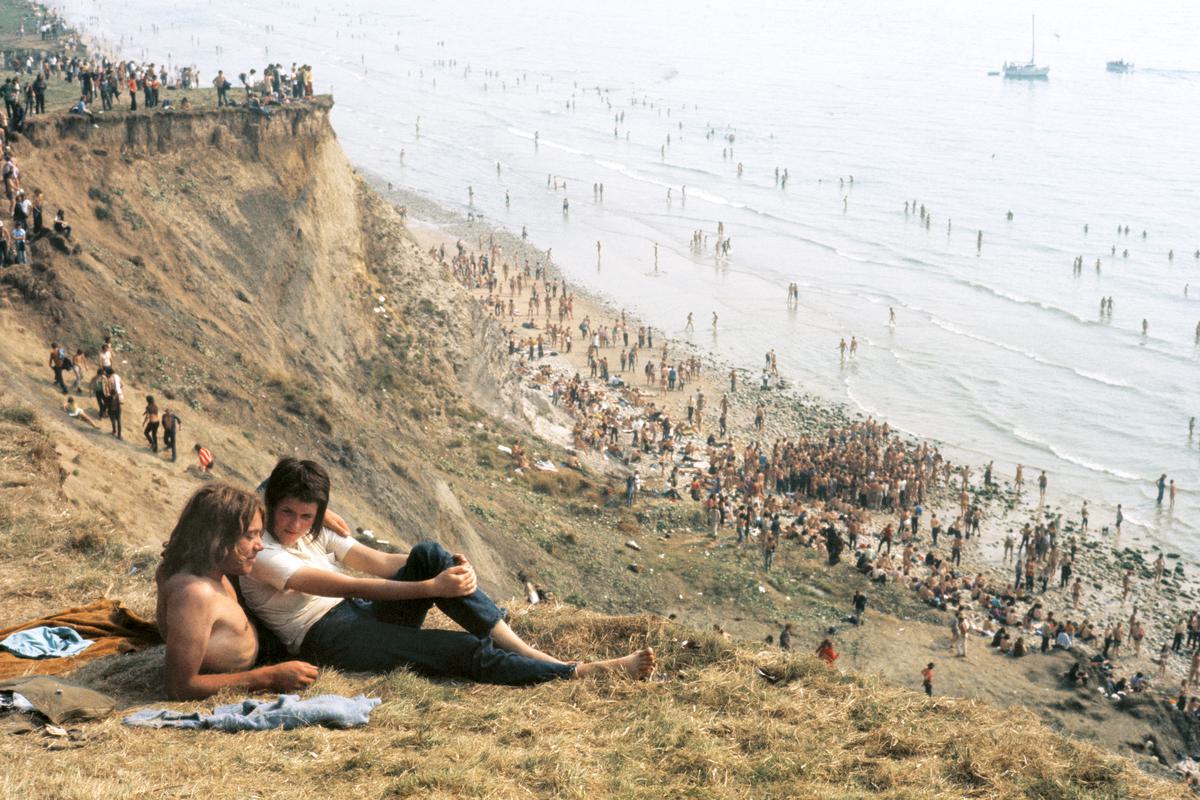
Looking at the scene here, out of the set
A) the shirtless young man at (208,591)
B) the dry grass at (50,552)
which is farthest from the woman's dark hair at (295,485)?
the dry grass at (50,552)

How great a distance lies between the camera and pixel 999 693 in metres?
23.0

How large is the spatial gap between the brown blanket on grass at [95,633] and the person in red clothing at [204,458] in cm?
1134

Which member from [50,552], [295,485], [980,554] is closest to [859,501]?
[980,554]

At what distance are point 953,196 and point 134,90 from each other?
6179 centimetres

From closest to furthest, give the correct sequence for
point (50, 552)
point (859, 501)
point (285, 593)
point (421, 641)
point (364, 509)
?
point (285, 593) → point (421, 641) → point (50, 552) → point (364, 509) → point (859, 501)

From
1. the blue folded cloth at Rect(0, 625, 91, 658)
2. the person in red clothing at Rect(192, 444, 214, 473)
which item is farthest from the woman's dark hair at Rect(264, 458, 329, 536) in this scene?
the person in red clothing at Rect(192, 444, 214, 473)

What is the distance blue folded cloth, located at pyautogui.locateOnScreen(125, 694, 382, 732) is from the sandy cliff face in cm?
574

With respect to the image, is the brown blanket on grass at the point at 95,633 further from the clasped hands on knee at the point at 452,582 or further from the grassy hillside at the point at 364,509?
the clasped hands on knee at the point at 452,582

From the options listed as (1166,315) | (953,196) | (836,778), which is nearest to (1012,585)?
(836,778)

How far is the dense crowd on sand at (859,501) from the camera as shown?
26.7 meters

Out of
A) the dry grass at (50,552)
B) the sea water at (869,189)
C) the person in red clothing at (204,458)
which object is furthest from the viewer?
the sea water at (869,189)

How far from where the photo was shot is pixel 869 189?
265 feet

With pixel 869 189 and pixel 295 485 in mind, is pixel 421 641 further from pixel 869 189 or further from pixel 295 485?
pixel 869 189

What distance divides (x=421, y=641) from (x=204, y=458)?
12987 millimetres
